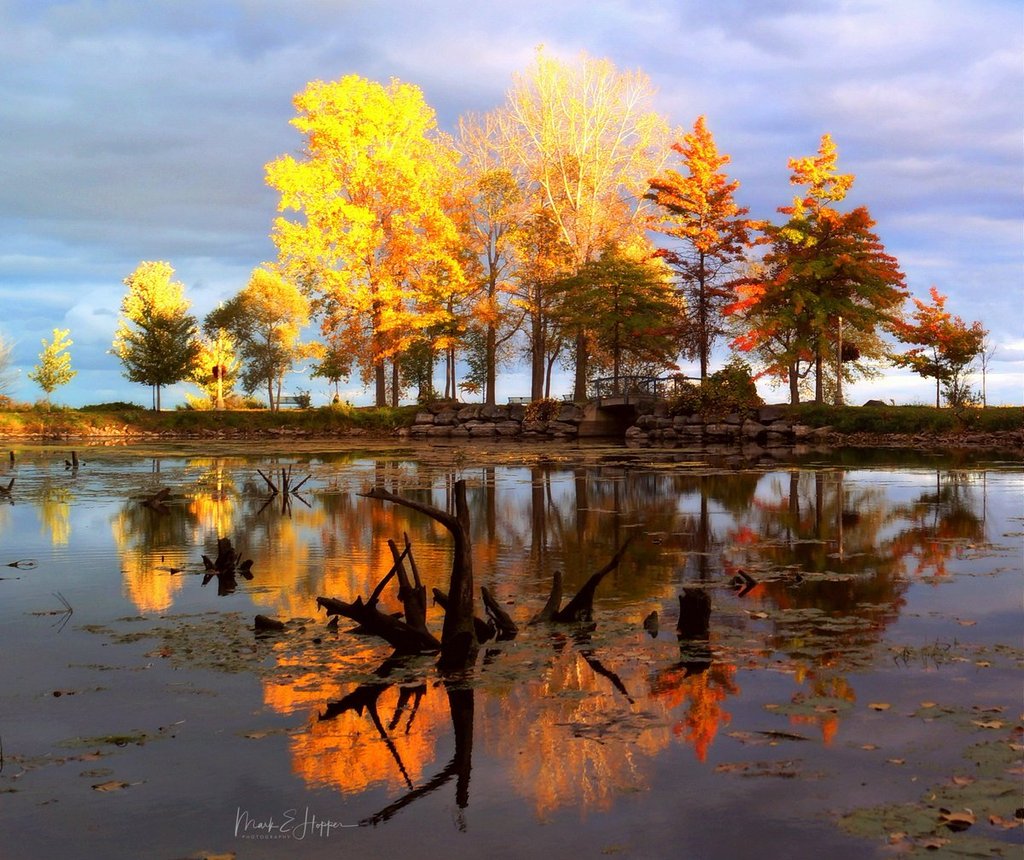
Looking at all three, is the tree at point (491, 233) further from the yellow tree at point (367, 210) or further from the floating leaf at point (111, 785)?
the floating leaf at point (111, 785)

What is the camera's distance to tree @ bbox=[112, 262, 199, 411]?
208 ft

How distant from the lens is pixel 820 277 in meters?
45.0

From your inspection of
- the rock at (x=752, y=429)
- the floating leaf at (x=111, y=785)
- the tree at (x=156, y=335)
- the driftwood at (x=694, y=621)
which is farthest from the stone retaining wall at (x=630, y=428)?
the floating leaf at (x=111, y=785)

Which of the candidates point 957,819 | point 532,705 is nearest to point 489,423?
point 532,705

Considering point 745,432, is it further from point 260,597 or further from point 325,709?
point 325,709

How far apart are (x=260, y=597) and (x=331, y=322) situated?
1754 inches

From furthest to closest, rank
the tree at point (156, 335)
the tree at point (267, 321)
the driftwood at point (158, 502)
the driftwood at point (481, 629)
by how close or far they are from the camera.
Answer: the tree at point (267, 321), the tree at point (156, 335), the driftwood at point (158, 502), the driftwood at point (481, 629)

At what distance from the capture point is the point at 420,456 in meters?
33.7

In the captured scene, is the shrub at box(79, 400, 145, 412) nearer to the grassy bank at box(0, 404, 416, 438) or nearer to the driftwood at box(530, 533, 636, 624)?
the grassy bank at box(0, 404, 416, 438)

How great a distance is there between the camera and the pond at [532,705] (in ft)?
14.6

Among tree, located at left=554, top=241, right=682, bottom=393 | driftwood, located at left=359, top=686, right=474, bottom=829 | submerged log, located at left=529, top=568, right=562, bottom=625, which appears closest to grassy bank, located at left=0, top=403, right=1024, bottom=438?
tree, located at left=554, top=241, right=682, bottom=393

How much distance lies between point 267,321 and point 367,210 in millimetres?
29237

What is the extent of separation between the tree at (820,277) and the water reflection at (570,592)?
26.0 meters

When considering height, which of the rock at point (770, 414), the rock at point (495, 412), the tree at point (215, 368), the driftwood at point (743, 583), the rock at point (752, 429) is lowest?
the driftwood at point (743, 583)
